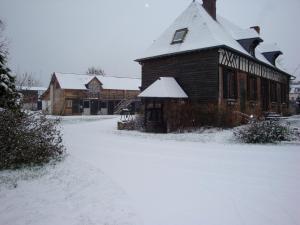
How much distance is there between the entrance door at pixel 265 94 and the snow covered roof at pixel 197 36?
5.59 metres

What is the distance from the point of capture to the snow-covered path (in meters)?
4.47

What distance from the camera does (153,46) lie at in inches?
894

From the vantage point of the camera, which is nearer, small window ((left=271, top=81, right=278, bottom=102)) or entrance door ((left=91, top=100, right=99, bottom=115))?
small window ((left=271, top=81, right=278, bottom=102))

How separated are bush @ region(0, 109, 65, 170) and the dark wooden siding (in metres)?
12.4

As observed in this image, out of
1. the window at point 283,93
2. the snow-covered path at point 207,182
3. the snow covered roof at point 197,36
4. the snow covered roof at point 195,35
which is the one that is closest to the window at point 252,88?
the snow covered roof at point 197,36

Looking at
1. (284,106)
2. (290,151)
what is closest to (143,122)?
(290,151)

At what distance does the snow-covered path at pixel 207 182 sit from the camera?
4.47 m

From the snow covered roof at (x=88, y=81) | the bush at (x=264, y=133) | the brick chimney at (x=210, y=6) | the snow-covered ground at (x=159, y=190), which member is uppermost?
the brick chimney at (x=210, y=6)

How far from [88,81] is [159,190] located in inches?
1728

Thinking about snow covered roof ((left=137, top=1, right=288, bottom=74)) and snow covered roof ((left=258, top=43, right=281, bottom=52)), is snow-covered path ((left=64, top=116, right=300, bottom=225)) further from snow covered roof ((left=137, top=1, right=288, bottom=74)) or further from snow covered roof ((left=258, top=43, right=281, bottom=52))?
snow covered roof ((left=258, top=43, right=281, bottom=52))

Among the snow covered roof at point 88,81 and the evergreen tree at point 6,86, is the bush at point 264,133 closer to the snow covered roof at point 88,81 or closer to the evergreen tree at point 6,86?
the evergreen tree at point 6,86

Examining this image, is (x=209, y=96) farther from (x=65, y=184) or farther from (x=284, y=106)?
(x=284, y=106)

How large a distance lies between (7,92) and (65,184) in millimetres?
7887

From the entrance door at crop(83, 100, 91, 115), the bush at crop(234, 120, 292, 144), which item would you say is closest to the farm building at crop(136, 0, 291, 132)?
the bush at crop(234, 120, 292, 144)
